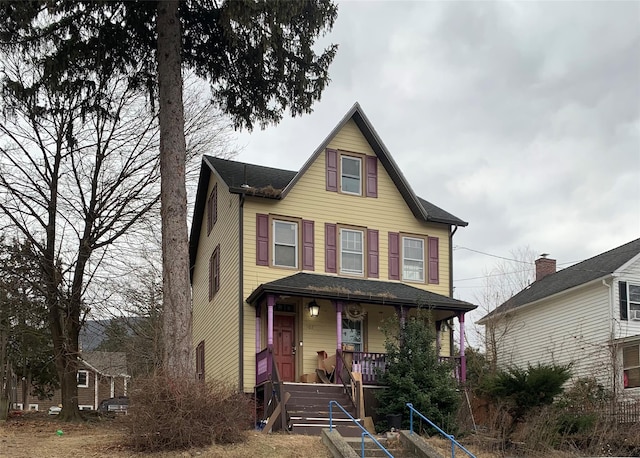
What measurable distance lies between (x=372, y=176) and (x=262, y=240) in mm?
4234

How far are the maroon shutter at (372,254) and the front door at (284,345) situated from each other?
9.08ft

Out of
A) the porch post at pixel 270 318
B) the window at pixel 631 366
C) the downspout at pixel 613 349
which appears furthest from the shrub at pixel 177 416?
the window at pixel 631 366

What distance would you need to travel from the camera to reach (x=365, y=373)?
1900 centimetres

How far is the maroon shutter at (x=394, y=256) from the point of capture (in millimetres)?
22000

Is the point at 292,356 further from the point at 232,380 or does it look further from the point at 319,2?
the point at 319,2

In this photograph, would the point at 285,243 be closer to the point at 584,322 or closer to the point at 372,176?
the point at 372,176

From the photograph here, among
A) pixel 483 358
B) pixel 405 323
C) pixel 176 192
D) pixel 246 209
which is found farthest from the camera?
pixel 483 358

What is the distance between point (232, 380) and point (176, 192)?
19.6 ft

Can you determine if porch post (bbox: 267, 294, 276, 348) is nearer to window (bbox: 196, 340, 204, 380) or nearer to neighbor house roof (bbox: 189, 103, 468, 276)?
neighbor house roof (bbox: 189, 103, 468, 276)

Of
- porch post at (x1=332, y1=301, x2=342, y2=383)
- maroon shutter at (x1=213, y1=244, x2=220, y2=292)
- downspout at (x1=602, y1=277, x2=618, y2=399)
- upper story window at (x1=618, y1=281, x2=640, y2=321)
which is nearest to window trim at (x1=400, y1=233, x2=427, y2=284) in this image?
porch post at (x1=332, y1=301, x2=342, y2=383)

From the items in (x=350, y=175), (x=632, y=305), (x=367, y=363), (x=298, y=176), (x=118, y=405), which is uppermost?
(x=350, y=175)

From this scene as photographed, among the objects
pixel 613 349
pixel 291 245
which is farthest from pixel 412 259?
pixel 613 349

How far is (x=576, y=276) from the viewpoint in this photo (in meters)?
28.3

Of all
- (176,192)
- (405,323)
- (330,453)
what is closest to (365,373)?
(405,323)
